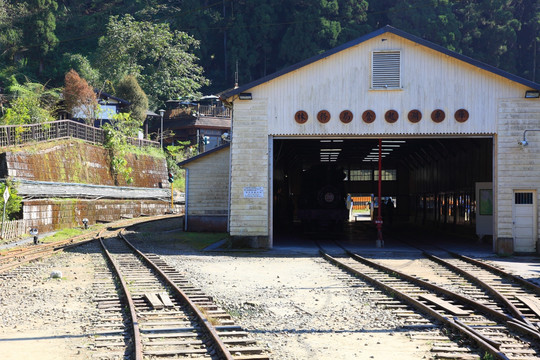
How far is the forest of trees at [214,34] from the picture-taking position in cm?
5709

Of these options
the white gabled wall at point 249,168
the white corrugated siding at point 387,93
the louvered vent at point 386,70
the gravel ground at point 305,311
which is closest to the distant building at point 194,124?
the white gabled wall at point 249,168

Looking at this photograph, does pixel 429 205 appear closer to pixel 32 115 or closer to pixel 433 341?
pixel 32 115

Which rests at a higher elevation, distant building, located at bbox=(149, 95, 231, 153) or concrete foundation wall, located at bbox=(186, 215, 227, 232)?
distant building, located at bbox=(149, 95, 231, 153)

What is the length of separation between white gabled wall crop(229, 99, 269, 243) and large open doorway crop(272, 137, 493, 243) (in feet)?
11.3

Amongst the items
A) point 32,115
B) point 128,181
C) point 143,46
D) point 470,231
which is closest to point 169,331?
point 470,231

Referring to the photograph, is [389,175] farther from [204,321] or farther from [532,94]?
[204,321]

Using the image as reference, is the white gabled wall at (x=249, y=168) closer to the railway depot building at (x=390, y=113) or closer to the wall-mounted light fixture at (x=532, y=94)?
the railway depot building at (x=390, y=113)

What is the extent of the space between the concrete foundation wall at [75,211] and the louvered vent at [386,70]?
13.9 metres

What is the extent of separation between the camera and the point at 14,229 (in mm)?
21969

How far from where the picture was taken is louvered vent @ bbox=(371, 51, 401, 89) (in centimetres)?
2006

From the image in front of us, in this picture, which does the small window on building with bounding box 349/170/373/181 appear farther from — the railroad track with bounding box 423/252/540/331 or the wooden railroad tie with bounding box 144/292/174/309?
the wooden railroad tie with bounding box 144/292/174/309

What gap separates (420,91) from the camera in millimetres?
20000

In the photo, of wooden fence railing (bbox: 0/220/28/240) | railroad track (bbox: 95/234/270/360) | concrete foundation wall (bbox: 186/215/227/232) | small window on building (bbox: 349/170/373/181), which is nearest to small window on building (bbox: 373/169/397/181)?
small window on building (bbox: 349/170/373/181)

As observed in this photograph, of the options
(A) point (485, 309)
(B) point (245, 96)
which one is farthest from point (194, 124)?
(A) point (485, 309)
